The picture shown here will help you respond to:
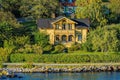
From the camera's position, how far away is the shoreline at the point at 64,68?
265 feet

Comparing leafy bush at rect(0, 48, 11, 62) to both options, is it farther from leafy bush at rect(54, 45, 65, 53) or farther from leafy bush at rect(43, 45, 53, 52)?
leafy bush at rect(54, 45, 65, 53)

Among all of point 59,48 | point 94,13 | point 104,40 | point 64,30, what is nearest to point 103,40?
point 104,40

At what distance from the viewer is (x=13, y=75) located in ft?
242

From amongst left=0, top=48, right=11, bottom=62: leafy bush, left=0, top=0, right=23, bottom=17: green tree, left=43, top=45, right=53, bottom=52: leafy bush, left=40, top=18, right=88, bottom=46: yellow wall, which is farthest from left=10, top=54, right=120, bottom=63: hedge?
left=0, top=0, right=23, bottom=17: green tree

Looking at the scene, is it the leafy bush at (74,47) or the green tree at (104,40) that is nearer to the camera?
the green tree at (104,40)

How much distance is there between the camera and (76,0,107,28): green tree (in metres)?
102

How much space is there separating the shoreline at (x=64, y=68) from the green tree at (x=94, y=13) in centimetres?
1929

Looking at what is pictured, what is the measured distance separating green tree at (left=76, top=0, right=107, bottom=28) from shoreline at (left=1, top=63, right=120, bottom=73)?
1929cm

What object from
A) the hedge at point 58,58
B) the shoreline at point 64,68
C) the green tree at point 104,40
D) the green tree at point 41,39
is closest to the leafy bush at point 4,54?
the hedge at point 58,58

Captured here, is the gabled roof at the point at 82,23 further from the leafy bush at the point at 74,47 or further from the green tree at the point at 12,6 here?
the green tree at the point at 12,6

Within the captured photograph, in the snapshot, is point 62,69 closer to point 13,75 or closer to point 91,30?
point 13,75

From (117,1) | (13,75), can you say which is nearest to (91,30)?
(117,1)

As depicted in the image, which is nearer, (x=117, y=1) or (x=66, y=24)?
(x=66, y=24)

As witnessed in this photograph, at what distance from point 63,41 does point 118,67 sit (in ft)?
55.1
